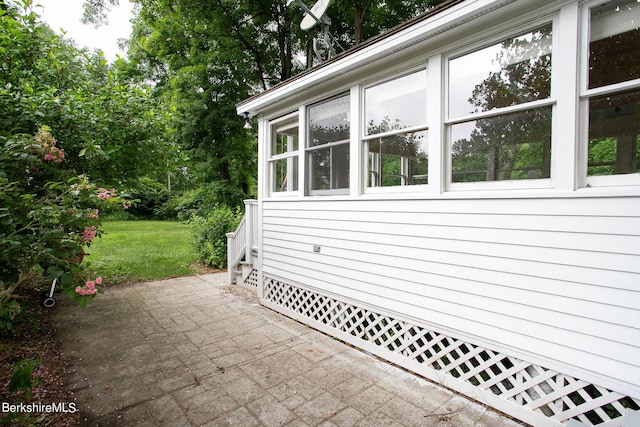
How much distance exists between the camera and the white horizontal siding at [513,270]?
189 centimetres

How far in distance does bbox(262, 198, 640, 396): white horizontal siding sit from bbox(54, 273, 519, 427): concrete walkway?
2.24 ft

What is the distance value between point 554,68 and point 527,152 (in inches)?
23.2

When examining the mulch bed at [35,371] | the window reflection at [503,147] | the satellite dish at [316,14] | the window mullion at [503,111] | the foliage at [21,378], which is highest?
the satellite dish at [316,14]

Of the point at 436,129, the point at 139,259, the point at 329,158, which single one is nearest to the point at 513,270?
the point at 436,129

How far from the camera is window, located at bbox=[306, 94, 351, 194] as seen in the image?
3787 mm

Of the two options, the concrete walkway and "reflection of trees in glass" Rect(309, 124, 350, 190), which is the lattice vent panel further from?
"reflection of trees in glass" Rect(309, 124, 350, 190)

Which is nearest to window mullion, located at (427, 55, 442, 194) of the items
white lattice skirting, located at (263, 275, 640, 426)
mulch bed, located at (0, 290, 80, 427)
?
white lattice skirting, located at (263, 275, 640, 426)

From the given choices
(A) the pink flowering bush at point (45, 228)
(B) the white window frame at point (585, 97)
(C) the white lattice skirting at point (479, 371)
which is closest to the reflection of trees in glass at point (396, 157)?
(B) the white window frame at point (585, 97)

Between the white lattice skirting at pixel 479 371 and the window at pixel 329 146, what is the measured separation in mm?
1472

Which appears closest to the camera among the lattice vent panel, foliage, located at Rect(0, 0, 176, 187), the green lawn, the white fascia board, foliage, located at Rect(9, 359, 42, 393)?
foliage, located at Rect(9, 359, 42, 393)

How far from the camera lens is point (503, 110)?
2.41m

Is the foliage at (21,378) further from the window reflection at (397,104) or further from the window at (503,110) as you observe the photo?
the window reflection at (397,104)

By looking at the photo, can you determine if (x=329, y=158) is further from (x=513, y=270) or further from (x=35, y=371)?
(x=35, y=371)

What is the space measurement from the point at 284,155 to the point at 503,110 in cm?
313
